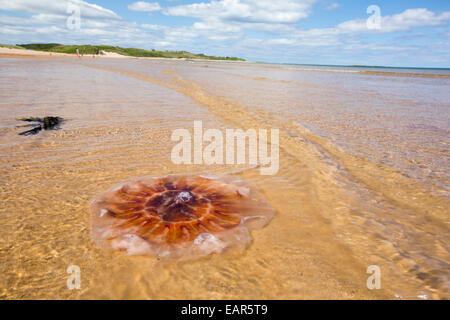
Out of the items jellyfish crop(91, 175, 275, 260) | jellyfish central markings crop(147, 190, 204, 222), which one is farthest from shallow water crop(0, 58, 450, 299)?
jellyfish central markings crop(147, 190, 204, 222)

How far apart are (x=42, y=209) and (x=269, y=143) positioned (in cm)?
422

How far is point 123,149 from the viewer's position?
4.70 m

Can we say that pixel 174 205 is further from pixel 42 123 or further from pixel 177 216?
pixel 42 123

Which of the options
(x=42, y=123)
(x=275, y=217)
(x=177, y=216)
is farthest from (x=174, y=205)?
(x=42, y=123)

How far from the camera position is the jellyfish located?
2258 millimetres

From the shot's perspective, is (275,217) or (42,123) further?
(42,123)

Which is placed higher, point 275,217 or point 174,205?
point 174,205

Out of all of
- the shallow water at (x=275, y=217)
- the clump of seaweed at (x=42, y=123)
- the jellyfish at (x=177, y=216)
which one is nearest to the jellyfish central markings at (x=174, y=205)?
the jellyfish at (x=177, y=216)

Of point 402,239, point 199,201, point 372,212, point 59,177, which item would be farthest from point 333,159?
point 59,177

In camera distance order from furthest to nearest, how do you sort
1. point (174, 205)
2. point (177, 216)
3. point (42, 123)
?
1. point (42, 123)
2. point (174, 205)
3. point (177, 216)

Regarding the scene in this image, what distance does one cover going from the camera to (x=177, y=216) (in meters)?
2.61

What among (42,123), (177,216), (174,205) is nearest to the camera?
(177,216)

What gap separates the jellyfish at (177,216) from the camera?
7.41 feet
